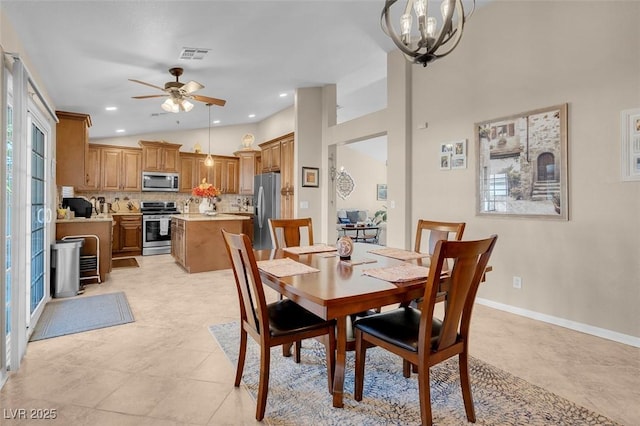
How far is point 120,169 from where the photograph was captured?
6812 mm

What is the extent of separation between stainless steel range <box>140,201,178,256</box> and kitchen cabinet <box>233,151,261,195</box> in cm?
185

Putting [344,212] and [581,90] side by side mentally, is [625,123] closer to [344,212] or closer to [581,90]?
[581,90]

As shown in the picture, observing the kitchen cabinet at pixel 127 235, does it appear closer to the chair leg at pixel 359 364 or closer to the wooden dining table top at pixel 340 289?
the wooden dining table top at pixel 340 289

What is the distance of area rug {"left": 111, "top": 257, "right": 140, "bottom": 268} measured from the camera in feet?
18.4

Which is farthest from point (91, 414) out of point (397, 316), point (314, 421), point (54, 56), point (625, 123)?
point (625, 123)

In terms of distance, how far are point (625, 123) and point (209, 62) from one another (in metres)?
4.10


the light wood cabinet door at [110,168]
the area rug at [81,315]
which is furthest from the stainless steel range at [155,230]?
the area rug at [81,315]

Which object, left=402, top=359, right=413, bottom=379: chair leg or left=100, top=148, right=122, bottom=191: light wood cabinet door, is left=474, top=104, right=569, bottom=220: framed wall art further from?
left=100, top=148, right=122, bottom=191: light wood cabinet door

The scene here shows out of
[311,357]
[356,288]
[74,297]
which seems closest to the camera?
[356,288]

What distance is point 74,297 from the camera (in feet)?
12.5

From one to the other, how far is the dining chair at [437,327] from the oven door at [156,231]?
610 centimetres

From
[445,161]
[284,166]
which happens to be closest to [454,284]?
[445,161]

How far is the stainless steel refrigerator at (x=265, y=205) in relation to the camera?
20.6ft

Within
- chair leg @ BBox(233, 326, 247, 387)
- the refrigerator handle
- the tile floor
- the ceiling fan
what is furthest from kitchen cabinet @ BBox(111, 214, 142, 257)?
chair leg @ BBox(233, 326, 247, 387)
